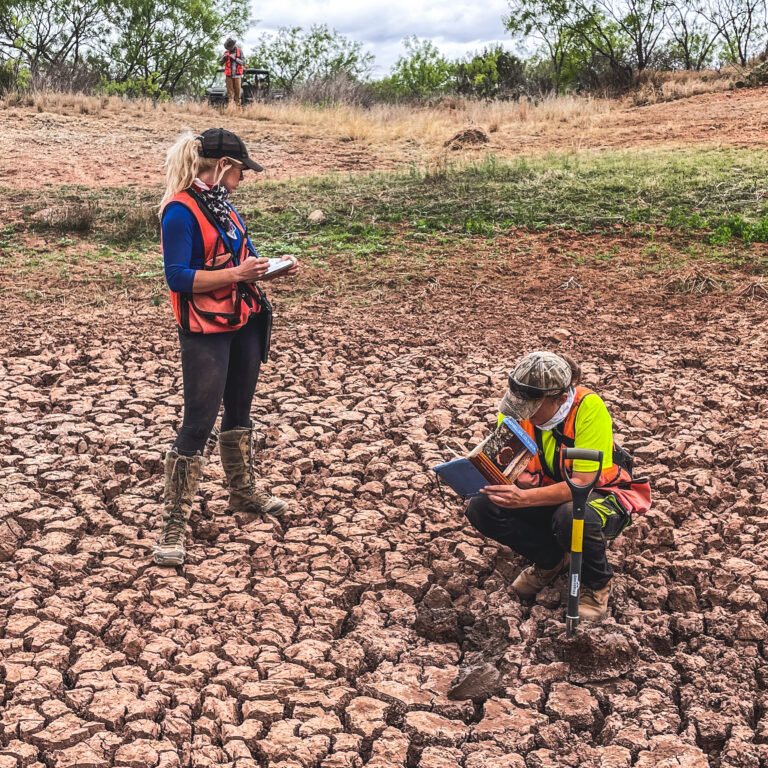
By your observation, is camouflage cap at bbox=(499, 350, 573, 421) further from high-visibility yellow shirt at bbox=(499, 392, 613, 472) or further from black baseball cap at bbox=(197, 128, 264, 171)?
black baseball cap at bbox=(197, 128, 264, 171)

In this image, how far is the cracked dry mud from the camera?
2727 mm

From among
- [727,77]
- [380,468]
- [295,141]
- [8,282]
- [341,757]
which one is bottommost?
[341,757]

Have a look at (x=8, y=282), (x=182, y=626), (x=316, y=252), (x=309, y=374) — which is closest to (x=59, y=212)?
(x=8, y=282)

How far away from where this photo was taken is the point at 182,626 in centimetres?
321

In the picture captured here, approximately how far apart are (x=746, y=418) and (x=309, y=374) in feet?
8.79

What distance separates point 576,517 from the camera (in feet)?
9.57

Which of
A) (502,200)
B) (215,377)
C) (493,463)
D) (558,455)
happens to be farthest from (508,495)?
(502,200)

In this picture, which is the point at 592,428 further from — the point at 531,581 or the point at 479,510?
the point at 531,581

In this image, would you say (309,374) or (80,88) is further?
(80,88)

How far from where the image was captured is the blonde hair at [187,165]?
3.22 m

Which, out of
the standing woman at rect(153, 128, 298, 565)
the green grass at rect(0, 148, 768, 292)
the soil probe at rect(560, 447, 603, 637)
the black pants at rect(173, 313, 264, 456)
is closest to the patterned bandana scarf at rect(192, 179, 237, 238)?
the standing woman at rect(153, 128, 298, 565)

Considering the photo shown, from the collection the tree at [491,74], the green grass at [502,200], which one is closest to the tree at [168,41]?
the tree at [491,74]

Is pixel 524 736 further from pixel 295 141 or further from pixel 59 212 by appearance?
pixel 295 141

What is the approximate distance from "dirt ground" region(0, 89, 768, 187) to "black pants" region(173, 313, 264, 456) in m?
7.51
